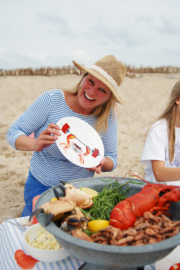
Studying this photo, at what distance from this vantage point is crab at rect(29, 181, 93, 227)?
81 centimetres

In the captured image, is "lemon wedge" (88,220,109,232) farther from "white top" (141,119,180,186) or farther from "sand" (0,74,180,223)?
"sand" (0,74,180,223)

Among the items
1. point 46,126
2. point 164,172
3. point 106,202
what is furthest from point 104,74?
point 106,202

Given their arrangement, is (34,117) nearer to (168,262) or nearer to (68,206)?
(68,206)

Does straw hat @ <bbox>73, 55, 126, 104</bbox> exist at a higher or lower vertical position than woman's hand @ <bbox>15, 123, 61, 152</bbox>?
higher

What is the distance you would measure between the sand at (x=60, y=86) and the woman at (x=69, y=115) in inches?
52.4

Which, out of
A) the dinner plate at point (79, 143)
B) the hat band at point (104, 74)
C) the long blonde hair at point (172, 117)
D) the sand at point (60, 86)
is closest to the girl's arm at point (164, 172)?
the long blonde hair at point (172, 117)

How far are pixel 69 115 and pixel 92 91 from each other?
0.38m

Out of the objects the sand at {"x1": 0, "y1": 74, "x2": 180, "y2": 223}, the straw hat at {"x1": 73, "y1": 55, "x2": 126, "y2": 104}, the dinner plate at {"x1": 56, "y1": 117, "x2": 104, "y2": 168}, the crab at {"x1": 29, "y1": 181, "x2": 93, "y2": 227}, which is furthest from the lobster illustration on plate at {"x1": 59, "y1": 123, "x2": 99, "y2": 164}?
the sand at {"x1": 0, "y1": 74, "x2": 180, "y2": 223}

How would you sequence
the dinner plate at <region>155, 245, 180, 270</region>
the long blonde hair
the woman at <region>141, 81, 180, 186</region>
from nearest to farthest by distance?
the dinner plate at <region>155, 245, 180, 270</region> → the woman at <region>141, 81, 180, 186</region> → the long blonde hair

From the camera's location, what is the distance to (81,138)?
6.03 ft

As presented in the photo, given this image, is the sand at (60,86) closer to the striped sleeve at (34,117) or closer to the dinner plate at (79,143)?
the striped sleeve at (34,117)

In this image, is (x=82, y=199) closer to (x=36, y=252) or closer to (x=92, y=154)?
(x=36, y=252)

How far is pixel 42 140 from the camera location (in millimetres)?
1611

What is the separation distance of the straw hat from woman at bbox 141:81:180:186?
0.63m
